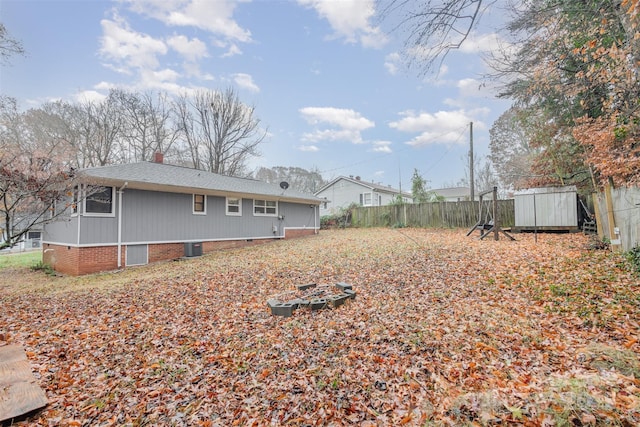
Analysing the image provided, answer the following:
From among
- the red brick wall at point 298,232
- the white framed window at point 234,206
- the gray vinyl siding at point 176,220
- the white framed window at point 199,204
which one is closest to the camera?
the gray vinyl siding at point 176,220

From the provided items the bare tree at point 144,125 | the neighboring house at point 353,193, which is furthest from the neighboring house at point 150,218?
the neighboring house at point 353,193

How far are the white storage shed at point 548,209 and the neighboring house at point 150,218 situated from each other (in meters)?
11.5

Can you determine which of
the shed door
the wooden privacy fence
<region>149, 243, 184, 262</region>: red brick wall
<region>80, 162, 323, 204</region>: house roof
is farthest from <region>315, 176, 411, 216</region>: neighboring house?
the shed door

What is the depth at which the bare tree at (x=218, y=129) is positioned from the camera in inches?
849

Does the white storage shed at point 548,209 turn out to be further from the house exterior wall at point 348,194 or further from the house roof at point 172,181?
the house exterior wall at point 348,194

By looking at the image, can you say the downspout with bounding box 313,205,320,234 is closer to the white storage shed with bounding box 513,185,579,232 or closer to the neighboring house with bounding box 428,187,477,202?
the white storage shed with bounding box 513,185,579,232

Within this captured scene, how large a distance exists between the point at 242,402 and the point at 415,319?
8.67 feet

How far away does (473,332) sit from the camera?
3.60 meters

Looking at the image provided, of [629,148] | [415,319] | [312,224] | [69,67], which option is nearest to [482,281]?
[415,319]

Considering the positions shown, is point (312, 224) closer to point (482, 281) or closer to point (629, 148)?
point (482, 281)

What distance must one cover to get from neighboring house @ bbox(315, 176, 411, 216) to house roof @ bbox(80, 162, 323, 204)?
37.7ft

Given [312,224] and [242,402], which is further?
[312,224]

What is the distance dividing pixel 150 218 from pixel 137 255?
1454 mm

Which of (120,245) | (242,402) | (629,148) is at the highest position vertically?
(629,148)
